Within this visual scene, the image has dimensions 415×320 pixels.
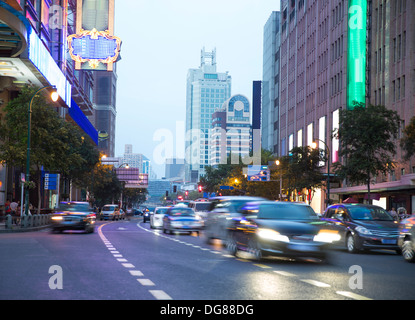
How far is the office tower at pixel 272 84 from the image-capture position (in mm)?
124188

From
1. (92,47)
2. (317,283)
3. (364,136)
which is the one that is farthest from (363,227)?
(92,47)

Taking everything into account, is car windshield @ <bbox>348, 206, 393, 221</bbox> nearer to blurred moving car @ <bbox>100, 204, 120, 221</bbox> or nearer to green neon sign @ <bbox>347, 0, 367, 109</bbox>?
green neon sign @ <bbox>347, 0, 367, 109</bbox>

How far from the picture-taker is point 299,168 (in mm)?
65875

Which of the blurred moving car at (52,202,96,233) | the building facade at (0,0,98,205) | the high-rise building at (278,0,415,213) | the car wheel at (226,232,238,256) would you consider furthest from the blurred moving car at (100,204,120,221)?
the car wheel at (226,232,238,256)

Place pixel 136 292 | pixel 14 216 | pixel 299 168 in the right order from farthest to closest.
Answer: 1. pixel 299 168
2. pixel 14 216
3. pixel 136 292

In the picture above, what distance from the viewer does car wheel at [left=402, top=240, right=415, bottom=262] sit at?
1814 cm

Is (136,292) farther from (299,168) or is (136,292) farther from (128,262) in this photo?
(299,168)

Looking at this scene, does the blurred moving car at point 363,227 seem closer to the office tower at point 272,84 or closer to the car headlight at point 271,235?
the car headlight at point 271,235

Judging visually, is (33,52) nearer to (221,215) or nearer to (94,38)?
(94,38)

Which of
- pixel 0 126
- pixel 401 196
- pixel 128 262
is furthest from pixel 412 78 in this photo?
pixel 128 262

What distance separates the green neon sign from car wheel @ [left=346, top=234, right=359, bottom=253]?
52045 millimetres

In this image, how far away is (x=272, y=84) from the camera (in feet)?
419

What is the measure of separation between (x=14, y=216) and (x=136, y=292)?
36965 millimetres

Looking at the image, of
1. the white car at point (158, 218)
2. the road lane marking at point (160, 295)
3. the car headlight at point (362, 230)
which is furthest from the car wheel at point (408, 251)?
the white car at point (158, 218)
